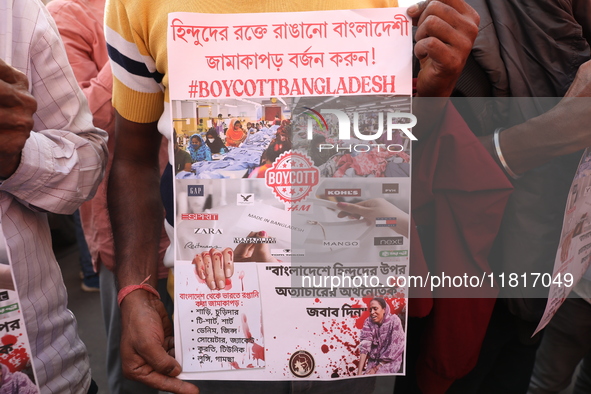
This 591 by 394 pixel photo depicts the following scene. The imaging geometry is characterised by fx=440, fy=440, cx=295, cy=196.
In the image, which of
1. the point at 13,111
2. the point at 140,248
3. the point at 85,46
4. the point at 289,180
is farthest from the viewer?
the point at 85,46

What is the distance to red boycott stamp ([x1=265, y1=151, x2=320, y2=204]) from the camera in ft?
2.38

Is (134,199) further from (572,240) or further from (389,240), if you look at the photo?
(572,240)

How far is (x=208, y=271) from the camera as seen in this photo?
0.75 m

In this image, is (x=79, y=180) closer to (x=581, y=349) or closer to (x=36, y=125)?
(x=36, y=125)

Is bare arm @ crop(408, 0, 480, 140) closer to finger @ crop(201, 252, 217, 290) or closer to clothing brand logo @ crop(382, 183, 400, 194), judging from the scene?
clothing brand logo @ crop(382, 183, 400, 194)

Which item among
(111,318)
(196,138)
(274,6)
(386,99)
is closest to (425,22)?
(386,99)

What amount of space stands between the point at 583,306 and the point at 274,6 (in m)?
1.26

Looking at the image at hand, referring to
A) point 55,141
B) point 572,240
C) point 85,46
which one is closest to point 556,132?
point 572,240

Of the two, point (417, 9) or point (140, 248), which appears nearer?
point (417, 9)

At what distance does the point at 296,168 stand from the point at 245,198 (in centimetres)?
10

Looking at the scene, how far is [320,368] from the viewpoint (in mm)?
773

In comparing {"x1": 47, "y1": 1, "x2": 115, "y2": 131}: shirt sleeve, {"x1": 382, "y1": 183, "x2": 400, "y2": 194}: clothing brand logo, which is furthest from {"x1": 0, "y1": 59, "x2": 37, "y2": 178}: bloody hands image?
{"x1": 47, "y1": 1, "x2": 115, "y2": 131}: shirt sleeve

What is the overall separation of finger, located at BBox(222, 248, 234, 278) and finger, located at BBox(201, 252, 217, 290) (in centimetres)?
2

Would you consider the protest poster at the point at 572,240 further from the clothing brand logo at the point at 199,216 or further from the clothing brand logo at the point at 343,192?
the clothing brand logo at the point at 199,216
